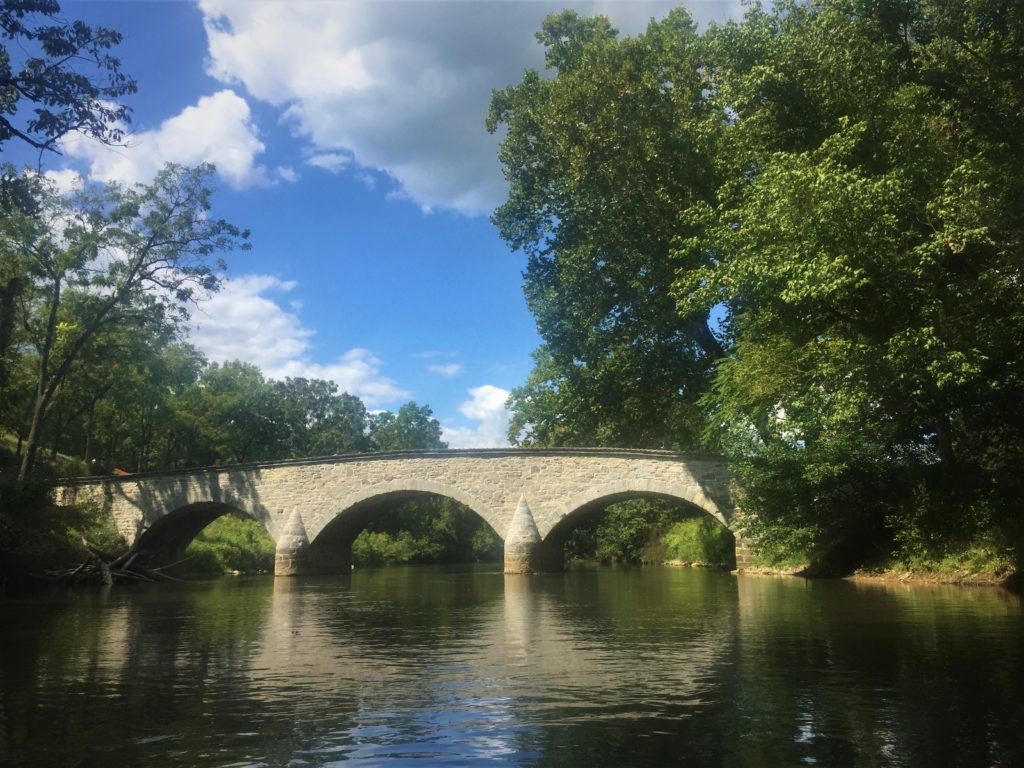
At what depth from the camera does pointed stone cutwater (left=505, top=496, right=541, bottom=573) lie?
24.6 m

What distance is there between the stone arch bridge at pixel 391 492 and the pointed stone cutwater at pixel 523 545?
3 cm

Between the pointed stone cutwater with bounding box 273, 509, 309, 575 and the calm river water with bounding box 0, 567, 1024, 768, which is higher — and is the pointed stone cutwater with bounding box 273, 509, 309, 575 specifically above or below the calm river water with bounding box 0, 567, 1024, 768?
above

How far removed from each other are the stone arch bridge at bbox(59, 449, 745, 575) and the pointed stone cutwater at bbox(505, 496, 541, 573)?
1.2 inches

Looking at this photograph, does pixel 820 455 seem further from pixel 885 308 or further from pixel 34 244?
pixel 34 244

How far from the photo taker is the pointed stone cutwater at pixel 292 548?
27500mm

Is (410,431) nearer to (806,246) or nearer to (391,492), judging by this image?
(391,492)

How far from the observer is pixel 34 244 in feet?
78.2

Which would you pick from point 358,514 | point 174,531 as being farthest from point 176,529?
point 358,514

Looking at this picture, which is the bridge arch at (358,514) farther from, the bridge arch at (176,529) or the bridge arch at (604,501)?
the bridge arch at (176,529)

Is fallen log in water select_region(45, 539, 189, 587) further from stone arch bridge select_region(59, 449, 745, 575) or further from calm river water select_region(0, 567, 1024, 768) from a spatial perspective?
calm river water select_region(0, 567, 1024, 768)

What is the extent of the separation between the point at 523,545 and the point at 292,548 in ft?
27.3

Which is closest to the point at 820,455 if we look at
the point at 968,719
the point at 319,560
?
the point at 968,719

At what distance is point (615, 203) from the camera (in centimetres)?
2066

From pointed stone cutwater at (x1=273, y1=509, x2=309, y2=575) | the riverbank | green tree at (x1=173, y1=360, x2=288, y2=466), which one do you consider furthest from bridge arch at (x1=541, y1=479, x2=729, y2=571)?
green tree at (x1=173, y1=360, x2=288, y2=466)
